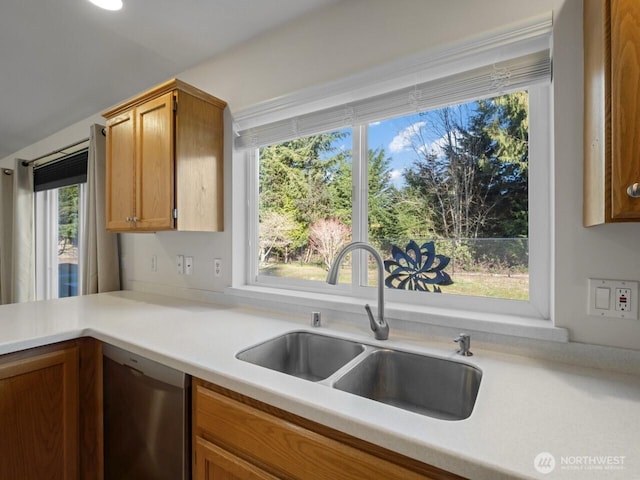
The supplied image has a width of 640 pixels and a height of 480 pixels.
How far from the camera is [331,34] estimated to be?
1.46 meters

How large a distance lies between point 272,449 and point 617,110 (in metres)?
1.17

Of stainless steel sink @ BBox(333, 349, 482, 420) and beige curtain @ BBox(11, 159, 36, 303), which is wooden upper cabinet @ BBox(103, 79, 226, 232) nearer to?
stainless steel sink @ BBox(333, 349, 482, 420)

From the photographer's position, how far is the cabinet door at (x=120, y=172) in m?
1.84

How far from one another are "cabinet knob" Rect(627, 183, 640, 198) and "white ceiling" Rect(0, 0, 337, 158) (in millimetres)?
1402

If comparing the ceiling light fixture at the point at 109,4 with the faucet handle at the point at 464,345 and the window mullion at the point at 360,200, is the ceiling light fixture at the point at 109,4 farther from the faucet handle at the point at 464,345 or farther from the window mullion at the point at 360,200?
the faucet handle at the point at 464,345

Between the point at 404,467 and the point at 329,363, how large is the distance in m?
0.63

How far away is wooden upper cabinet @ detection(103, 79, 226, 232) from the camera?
5.32 feet


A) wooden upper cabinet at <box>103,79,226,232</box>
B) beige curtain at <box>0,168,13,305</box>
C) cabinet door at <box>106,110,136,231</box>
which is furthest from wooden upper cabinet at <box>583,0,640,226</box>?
beige curtain at <box>0,168,13,305</box>

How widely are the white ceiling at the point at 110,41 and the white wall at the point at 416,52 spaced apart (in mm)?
119

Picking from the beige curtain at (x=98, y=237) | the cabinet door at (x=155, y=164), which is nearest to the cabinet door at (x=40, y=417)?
the cabinet door at (x=155, y=164)

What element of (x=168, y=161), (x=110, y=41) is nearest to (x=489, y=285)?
(x=168, y=161)

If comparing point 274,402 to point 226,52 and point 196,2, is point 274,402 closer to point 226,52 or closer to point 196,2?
point 196,2

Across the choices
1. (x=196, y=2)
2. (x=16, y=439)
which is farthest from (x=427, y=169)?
(x=16, y=439)

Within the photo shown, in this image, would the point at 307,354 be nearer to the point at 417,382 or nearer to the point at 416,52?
the point at 417,382
